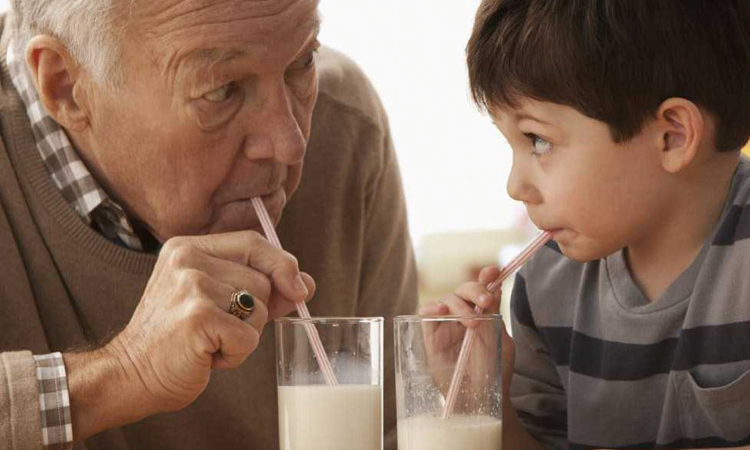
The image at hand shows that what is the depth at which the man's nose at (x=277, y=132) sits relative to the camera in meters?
1.78

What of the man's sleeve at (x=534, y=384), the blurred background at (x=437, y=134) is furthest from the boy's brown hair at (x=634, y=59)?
the blurred background at (x=437, y=134)

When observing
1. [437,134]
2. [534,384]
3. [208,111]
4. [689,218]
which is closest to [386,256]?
[534,384]

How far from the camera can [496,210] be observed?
5449mm

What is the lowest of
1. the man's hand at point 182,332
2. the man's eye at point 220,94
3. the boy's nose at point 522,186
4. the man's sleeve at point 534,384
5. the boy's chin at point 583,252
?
the man's sleeve at point 534,384

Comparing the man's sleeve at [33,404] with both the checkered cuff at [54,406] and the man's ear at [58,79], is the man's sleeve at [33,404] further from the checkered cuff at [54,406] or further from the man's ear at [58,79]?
the man's ear at [58,79]

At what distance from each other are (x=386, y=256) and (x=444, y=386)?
905 mm

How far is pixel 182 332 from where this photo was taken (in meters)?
1.52

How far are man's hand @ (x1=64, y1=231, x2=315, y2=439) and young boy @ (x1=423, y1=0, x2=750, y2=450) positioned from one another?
1.16 ft

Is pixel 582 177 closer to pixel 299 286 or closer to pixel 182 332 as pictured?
pixel 299 286

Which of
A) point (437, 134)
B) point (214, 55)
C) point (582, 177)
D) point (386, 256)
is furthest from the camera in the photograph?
point (437, 134)

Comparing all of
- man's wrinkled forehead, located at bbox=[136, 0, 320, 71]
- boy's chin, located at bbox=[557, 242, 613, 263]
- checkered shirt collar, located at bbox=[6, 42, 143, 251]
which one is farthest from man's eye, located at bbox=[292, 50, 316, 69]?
boy's chin, located at bbox=[557, 242, 613, 263]

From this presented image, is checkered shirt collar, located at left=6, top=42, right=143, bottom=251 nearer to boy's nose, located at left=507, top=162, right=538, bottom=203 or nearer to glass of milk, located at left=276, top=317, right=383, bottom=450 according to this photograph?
glass of milk, located at left=276, top=317, right=383, bottom=450

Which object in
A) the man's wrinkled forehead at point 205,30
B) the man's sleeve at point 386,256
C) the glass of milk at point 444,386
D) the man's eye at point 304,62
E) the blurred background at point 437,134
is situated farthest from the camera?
the blurred background at point 437,134

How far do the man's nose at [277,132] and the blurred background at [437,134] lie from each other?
10.2 ft
